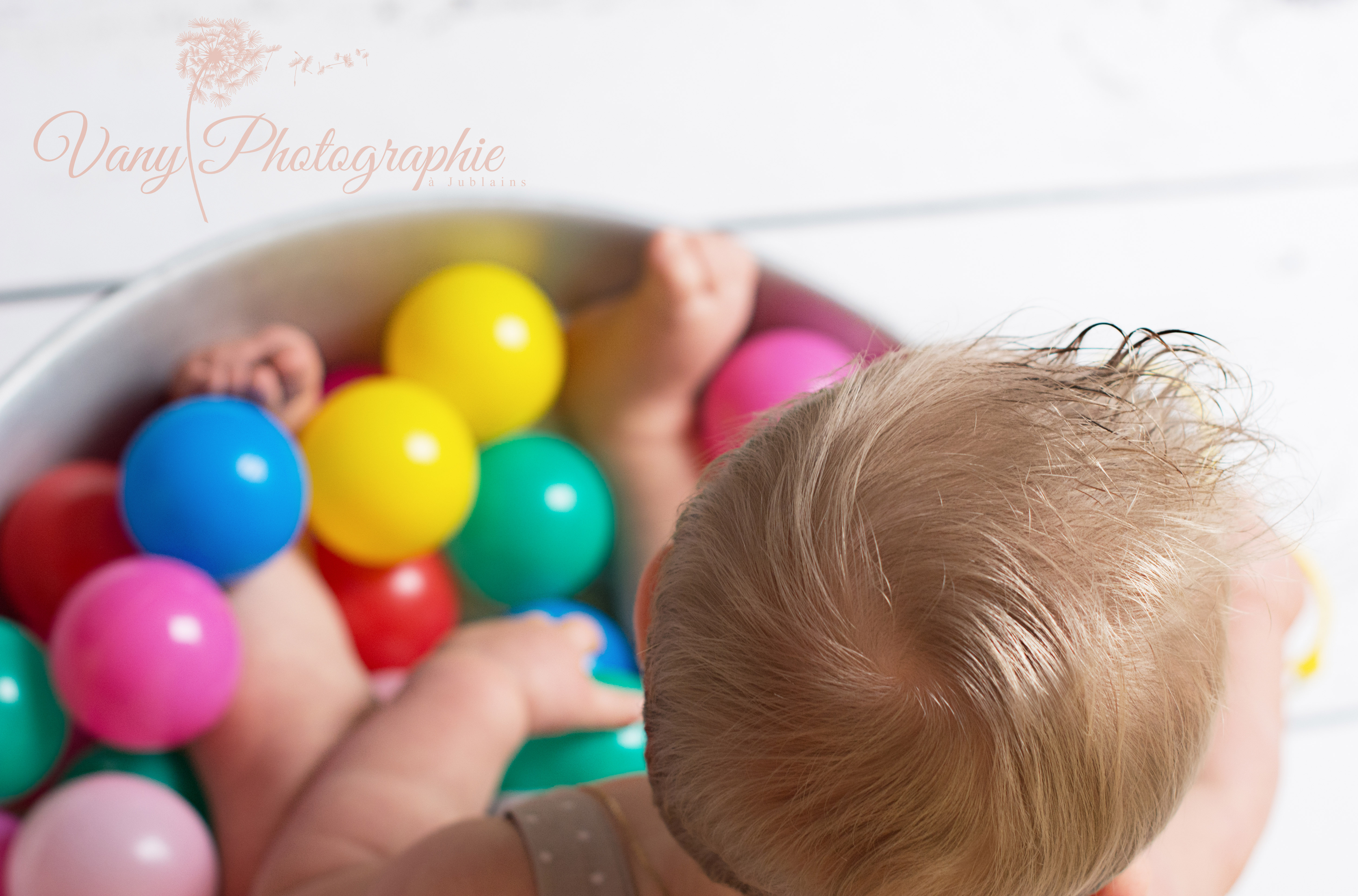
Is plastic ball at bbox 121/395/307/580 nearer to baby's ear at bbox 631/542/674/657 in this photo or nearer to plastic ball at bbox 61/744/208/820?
plastic ball at bbox 61/744/208/820

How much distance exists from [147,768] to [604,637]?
1.00ft

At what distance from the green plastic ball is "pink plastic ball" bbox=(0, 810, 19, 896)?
0.92 ft

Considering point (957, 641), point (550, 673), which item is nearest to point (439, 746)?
point (550, 673)

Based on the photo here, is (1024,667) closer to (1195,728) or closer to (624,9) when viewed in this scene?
(1195,728)

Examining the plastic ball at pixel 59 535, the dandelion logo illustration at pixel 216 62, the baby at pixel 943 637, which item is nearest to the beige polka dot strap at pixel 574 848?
the baby at pixel 943 637

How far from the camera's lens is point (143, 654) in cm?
61

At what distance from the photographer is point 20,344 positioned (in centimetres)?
74

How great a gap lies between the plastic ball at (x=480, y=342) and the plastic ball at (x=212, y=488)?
0.13 m

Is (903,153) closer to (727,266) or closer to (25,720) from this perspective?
(727,266)

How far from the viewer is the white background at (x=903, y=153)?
0.78 m

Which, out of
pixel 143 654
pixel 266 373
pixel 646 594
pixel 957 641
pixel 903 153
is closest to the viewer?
pixel 957 641

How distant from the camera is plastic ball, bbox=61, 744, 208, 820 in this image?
0.68 metres

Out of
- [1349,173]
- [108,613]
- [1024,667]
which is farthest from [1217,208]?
[108,613]

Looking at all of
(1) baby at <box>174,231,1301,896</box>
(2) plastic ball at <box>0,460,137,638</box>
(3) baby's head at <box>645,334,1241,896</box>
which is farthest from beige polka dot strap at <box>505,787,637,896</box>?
(2) plastic ball at <box>0,460,137,638</box>
